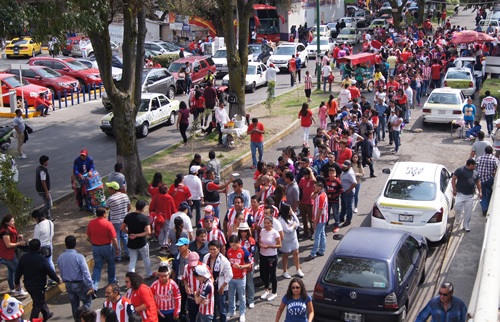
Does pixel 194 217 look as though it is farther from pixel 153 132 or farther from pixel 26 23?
pixel 153 132

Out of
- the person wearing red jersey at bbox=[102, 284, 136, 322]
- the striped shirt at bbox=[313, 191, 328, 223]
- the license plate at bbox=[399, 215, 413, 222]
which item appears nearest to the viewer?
the person wearing red jersey at bbox=[102, 284, 136, 322]

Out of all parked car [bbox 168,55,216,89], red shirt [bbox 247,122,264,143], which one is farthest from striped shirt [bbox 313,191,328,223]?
parked car [bbox 168,55,216,89]

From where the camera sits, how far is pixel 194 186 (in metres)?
13.1

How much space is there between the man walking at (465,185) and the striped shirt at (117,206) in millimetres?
6861

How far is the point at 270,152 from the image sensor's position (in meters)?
20.8

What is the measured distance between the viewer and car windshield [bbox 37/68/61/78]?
28.4 meters

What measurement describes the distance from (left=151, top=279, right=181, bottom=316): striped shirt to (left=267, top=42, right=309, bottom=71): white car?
29542mm

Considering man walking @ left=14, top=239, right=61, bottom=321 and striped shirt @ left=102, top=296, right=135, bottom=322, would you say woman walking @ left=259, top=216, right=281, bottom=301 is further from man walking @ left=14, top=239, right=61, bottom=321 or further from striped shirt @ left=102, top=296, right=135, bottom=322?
man walking @ left=14, top=239, right=61, bottom=321

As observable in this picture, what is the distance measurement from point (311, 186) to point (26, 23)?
7.02 metres

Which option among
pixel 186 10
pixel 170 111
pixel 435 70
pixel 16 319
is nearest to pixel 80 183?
pixel 16 319

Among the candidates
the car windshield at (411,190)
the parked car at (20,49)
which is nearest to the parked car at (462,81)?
the car windshield at (411,190)

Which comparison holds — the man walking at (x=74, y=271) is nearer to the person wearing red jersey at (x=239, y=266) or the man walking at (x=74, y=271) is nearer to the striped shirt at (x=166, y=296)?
the striped shirt at (x=166, y=296)

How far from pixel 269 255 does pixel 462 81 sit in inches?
800

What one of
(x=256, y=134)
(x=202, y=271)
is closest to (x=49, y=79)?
(x=256, y=134)
